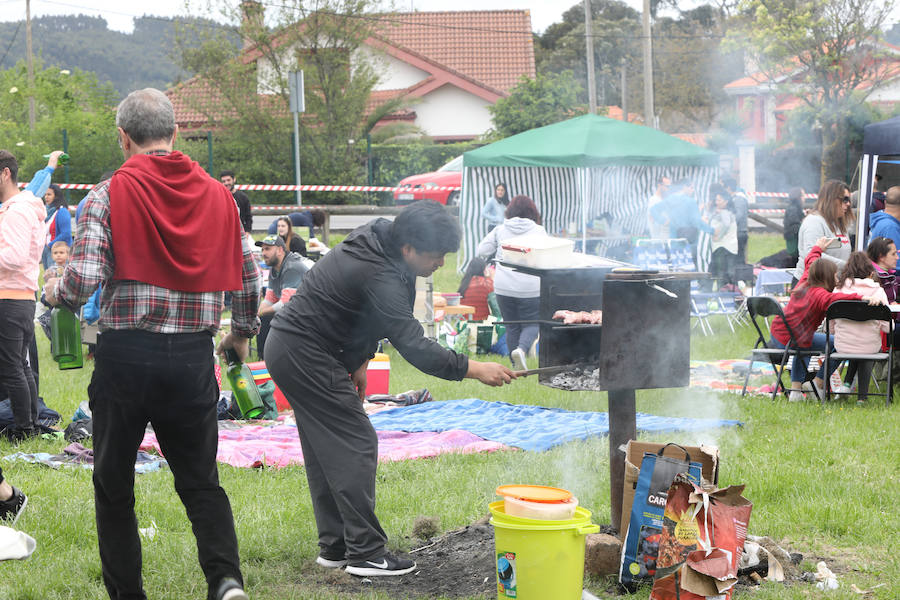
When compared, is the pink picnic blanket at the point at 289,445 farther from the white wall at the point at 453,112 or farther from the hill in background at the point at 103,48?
the hill in background at the point at 103,48

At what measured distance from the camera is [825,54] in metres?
24.4

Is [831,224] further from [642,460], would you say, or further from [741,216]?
[642,460]

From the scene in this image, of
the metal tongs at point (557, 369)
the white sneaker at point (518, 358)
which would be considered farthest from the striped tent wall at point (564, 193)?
the metal tongs at point (557, 369)

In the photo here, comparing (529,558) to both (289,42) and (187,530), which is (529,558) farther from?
(289,42)

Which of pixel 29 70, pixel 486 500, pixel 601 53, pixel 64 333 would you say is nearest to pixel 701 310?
pixel 486 500

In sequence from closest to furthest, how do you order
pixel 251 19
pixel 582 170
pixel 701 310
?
pixel 701 310 → pixel 582 170 → pixel 251 19

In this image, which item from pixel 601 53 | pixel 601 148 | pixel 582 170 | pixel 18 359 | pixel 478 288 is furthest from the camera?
pixel 601 53

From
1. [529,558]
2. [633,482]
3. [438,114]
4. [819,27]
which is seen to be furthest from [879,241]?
[438,114]

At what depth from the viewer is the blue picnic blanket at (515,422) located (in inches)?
287

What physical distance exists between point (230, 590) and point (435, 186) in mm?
20730

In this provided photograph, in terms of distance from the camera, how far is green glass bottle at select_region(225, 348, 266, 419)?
4.25 metres

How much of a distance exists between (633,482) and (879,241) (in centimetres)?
589

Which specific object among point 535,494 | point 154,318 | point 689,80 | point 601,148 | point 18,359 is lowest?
point 535,494

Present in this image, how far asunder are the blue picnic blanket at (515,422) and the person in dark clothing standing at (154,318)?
11.9ft
